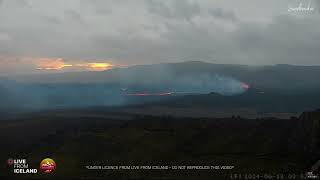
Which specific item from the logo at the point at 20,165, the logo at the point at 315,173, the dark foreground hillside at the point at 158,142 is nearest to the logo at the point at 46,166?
the logo at the point at 20,165

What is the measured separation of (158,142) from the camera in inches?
3398

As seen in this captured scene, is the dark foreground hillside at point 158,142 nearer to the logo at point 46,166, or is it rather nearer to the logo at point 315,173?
the logo at point 315,173

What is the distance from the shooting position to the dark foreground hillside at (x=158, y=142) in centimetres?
6838

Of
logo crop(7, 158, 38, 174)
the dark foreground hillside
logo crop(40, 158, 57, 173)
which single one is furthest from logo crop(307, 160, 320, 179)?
logo crop(7, 158, 38, 174)

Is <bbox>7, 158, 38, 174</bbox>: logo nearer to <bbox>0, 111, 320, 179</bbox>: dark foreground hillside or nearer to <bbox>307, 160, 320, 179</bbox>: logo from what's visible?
<bbox>0, 111, 320, 179</bbox>: dark foreground hillside

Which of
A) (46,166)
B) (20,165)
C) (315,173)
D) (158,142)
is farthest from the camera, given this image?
(158,142)

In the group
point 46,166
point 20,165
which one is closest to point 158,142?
point 46,166

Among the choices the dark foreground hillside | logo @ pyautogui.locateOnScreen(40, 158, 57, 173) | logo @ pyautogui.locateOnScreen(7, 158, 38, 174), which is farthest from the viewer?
the dark foreground hillside

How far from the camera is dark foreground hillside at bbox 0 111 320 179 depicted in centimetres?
6838

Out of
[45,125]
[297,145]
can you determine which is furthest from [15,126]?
[297,145]

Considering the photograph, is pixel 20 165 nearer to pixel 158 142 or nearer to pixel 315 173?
pixel 315 173

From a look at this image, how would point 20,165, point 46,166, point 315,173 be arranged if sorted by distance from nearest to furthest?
point 20,165 → point 46,166 → point 315,173

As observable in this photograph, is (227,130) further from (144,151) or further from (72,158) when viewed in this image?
(72,158)

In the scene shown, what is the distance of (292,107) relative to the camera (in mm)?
127312
